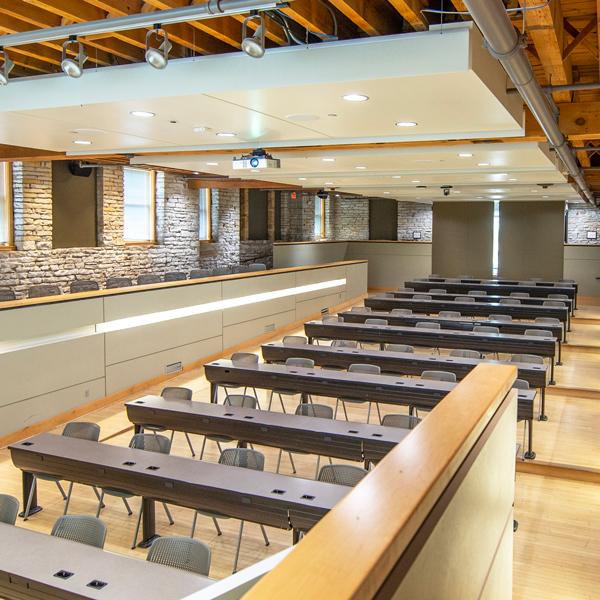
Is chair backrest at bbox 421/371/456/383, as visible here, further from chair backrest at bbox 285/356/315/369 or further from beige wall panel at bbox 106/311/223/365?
beige wall panel at bbox 106/311/223/365

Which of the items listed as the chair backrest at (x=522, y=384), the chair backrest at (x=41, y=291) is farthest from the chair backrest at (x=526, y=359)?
the chair backrest at (x=41, y=291)

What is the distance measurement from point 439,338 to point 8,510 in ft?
25.9

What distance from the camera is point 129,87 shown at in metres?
5.60

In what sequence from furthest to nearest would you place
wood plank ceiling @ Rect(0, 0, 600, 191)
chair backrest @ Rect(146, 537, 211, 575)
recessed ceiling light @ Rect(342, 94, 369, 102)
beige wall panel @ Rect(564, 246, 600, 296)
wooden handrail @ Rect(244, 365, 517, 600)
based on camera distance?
beige wall panel @ Rect(564, 246, 600, 296) < recessed ceiling light @ Rect(342, 94, 369, 102) < wood plank ceiling @ Rect(0, 0, 600, 191) < chair backrest @ Rect(146, 537, 211, 575) < wooden handrail @ Rect(244, 365, 517, 600)

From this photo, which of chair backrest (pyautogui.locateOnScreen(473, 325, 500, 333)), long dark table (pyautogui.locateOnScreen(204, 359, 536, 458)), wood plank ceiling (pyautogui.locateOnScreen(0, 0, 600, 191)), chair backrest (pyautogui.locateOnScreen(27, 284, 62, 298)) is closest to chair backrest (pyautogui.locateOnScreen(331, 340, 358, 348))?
long dark table (pyautogui.locateOnScreen(204, 359, 536, 458))

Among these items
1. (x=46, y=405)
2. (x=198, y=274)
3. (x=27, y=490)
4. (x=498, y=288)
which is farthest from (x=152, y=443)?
(x=498, y=288)

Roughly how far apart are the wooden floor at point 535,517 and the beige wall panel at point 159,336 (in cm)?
85

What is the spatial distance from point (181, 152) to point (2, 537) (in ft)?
23.0

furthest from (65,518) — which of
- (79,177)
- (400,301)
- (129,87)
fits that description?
(400,301)

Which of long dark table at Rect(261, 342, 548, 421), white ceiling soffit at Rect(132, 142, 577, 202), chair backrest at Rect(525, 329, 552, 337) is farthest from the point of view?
chair backrest at Rect(525, 329, 552, 337)

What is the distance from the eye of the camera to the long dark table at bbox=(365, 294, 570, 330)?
1487 centimetres

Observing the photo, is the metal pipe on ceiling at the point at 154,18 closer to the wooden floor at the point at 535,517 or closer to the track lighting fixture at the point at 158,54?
the track lighting fixture at the point at 158,54

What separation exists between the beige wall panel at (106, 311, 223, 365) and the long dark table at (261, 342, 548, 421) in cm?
198

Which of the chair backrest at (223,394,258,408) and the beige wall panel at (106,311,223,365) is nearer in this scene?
the chair backrest at (223,394,258,408)
